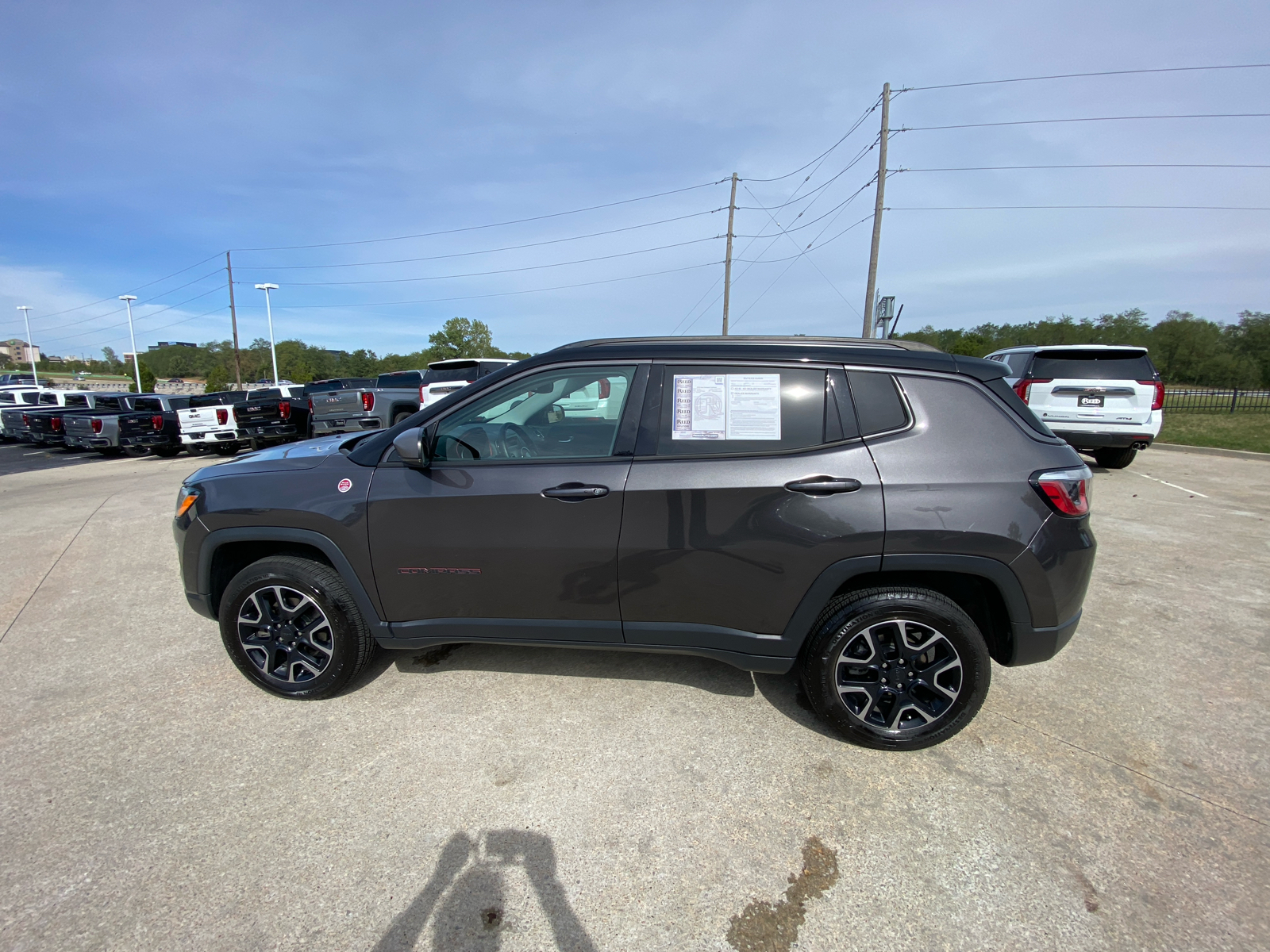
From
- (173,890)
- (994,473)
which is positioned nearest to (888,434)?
(994,473)

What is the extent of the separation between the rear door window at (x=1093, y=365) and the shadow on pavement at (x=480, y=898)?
30.1 ft

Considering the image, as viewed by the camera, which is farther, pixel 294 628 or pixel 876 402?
pixel 294 628

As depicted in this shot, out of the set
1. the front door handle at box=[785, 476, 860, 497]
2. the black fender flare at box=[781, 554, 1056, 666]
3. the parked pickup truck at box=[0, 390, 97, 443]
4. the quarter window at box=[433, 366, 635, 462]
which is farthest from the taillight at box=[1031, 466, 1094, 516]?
the parked pickup truck at box=[0, 390, 97, 443]

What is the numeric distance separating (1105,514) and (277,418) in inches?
595

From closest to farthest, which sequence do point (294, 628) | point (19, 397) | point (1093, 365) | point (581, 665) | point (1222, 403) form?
point (294, 628) < point (581, 665) < point (1093, 365) < point (1222, 403) < point (19, 397)

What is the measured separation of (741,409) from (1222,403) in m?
27.0

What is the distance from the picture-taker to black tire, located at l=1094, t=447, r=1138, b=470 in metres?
9.34

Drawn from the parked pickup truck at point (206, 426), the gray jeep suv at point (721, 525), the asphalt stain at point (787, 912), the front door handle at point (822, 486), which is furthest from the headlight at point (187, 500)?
the parked pickup truck at point (206, 426)

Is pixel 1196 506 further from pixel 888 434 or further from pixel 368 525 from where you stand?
pixel 368 525

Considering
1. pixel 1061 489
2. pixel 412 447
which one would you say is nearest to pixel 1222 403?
pixel 1061 489

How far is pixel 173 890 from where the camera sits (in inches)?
79.5

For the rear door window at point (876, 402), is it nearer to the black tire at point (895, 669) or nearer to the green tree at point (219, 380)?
the black tire at point (895, 669)

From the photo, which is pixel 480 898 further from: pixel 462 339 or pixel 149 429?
pixel 462 339

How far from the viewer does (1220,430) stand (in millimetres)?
14805
